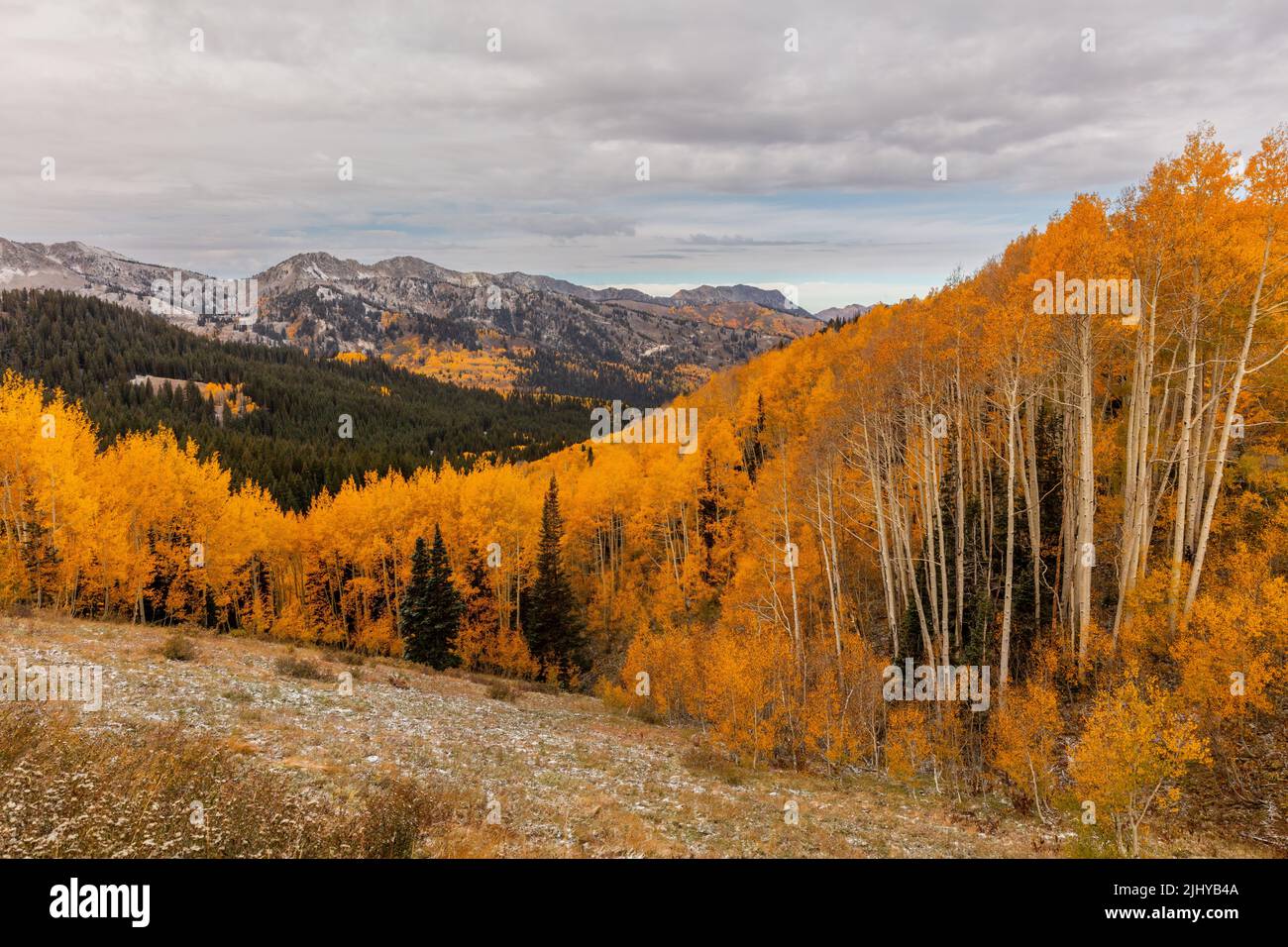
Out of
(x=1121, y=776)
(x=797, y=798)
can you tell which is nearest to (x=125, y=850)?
(x=797, y=798)

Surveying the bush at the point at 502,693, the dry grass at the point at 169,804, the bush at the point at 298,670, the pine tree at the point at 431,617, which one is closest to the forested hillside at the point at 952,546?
the pine tree at the point at 431,617

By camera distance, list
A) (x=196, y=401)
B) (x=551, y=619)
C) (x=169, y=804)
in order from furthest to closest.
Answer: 1. (x=196, y=401)
2. (x=551, y=619)
3. (x=169, y=804)

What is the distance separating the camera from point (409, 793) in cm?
1539

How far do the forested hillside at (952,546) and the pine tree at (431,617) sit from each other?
9.3 inches

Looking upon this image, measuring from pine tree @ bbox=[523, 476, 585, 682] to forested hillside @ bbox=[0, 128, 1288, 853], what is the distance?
0.32 m

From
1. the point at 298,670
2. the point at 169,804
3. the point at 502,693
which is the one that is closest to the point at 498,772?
the point at 169,804

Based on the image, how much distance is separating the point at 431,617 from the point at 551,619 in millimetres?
9906

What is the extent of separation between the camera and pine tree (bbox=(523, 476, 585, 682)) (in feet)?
164

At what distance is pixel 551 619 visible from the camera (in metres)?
50.1

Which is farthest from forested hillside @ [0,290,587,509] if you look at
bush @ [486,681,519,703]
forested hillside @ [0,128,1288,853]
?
bush @ [486,681,519,703]

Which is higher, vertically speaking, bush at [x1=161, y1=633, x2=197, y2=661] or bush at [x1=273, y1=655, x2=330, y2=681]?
bush at [x1=161, y1=633, x2=197, y2=661]

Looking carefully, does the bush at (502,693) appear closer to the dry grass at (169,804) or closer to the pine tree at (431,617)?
the pine tree at (431,617)

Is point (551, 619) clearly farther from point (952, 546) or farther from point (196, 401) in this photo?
point (196, 401)

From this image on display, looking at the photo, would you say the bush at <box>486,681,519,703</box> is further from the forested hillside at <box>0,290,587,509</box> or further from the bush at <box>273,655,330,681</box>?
the forested hillside at <box>0,290,587,509</box>
